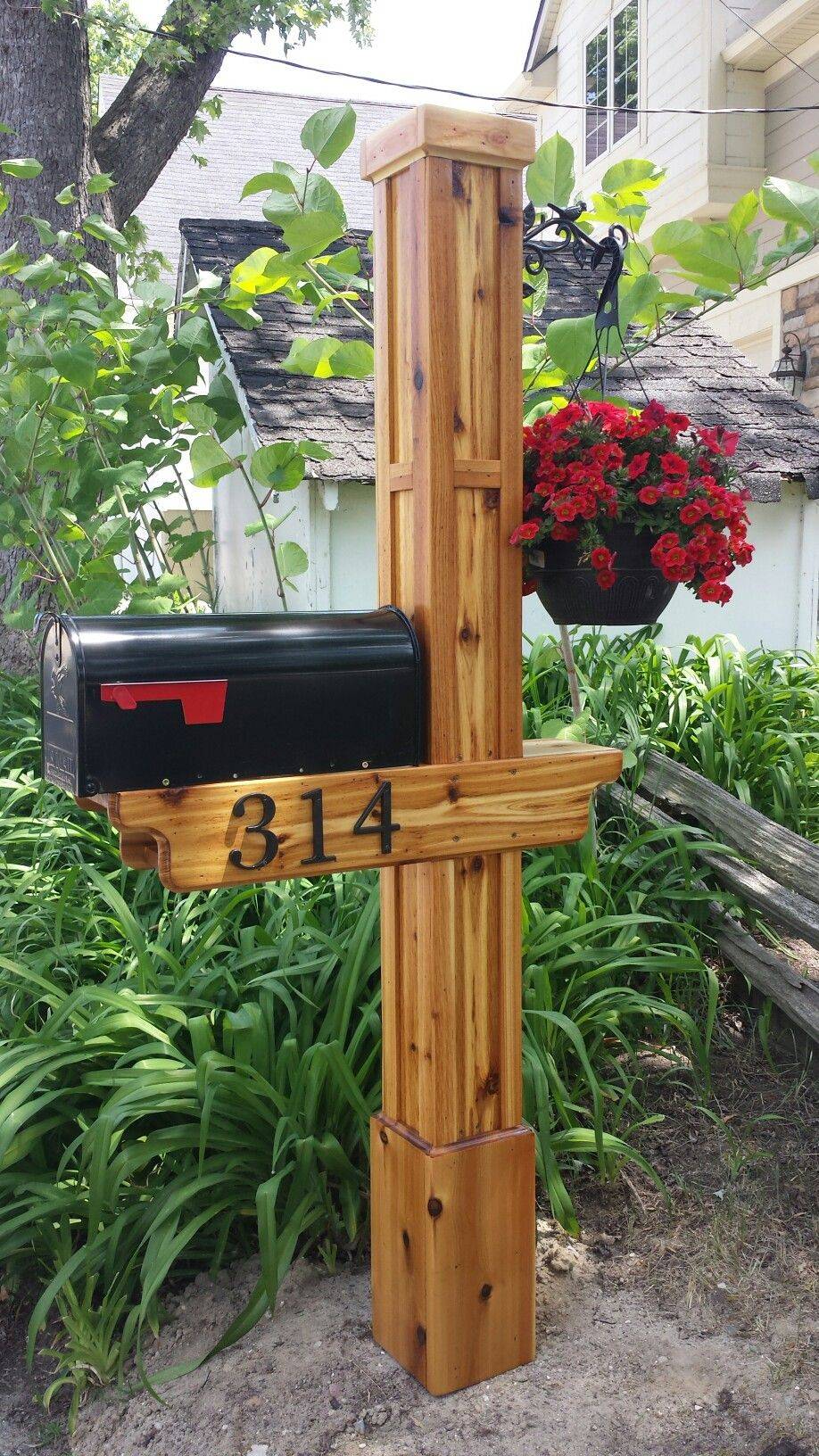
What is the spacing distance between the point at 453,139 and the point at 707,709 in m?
2.37

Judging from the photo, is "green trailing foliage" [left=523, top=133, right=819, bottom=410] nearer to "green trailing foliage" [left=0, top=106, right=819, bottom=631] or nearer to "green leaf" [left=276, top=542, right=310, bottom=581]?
"green trailing foliage" [left=0, top=106, right=819, bottom=631]

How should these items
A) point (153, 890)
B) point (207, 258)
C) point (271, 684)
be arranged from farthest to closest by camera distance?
1. point (207, 258)
2. point (153, 890)
3. point (271, 684)

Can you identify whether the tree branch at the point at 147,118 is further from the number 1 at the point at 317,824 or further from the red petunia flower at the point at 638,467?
the number 1 at the point at 317,824

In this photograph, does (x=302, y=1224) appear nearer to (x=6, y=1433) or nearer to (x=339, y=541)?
(x=6, y=1433)

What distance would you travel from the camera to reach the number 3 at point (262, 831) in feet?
5.55

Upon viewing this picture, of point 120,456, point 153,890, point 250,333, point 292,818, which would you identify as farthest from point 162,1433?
point 250,333

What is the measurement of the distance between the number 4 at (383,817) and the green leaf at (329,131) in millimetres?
1424

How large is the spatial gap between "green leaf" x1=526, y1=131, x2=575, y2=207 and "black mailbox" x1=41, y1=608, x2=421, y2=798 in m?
1.06

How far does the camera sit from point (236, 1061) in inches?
94.7

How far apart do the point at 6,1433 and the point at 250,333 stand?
436cm

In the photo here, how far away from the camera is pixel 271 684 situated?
1733 millimetres


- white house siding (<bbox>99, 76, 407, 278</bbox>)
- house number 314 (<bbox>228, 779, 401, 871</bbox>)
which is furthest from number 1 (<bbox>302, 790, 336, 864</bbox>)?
white house siding (<bbox>99, 76, 407, 278</bbox>)

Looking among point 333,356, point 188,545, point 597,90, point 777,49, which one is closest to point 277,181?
point 333,356

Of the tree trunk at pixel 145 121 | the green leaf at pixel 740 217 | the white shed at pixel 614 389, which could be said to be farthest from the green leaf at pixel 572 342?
the tree trunk at pixel 145 121
